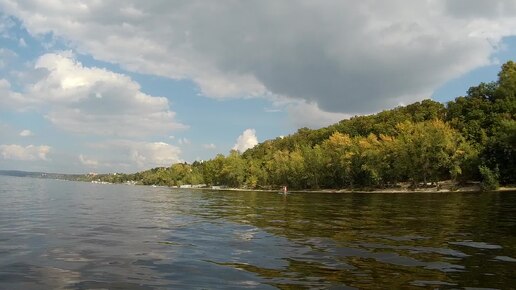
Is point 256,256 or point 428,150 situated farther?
point 428,150

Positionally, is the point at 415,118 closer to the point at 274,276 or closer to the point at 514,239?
the point at 514,239

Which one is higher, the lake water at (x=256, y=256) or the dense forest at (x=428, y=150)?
the dense forest at (x=428, y=150)

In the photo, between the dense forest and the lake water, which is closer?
the lake water

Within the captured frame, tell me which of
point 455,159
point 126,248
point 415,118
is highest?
point 415,118

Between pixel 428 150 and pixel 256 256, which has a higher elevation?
pixel 428 150

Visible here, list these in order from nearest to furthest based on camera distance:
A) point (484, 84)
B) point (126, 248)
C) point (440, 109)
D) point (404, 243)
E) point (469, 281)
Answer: point (469, 281) < point (126, 248) < point (404, 243) < point (484, 84) < point (440, 109)

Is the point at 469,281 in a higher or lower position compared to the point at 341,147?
lower

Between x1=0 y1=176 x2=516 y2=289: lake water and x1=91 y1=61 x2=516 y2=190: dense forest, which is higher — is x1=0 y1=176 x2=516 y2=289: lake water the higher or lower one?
the lower one

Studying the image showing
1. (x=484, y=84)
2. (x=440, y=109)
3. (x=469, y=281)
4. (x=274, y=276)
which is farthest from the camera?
(x=440, y=109)

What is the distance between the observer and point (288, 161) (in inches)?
6363

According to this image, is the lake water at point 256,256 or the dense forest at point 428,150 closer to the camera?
the lake water at point 256,256

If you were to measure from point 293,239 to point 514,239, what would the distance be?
1139 cm

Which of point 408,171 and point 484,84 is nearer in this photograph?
point 408,171

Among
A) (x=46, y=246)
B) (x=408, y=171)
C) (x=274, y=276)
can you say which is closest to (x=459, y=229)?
(x=274, y=276)
